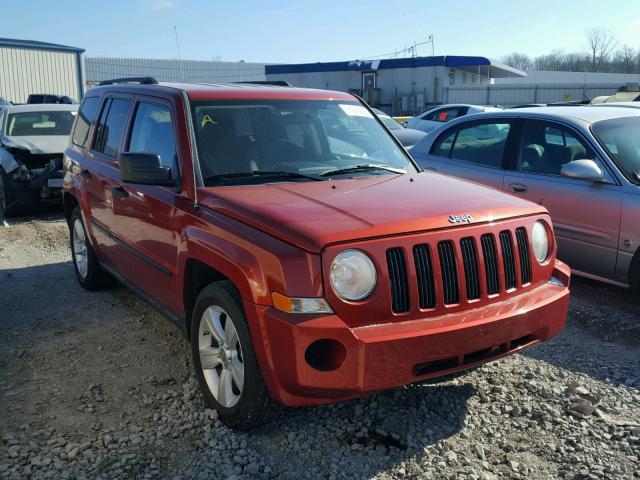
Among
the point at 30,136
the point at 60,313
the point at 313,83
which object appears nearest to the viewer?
the point at 60,313

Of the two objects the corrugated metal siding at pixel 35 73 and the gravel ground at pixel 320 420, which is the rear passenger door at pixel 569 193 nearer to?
the gravel ground at pixel 320 420

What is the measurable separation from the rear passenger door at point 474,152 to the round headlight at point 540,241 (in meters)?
2.72

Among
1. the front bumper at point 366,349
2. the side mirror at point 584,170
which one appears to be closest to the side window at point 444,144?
the side mirror at point 584,170

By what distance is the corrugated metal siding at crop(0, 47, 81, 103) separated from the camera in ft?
101

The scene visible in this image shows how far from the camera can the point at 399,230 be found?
3.06m

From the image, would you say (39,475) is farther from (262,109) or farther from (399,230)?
(262,109)

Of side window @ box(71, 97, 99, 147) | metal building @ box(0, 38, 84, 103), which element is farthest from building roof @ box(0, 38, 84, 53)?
side window @ box(71, 97, 99, 147)

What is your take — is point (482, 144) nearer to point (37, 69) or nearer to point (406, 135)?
point (406, 135)

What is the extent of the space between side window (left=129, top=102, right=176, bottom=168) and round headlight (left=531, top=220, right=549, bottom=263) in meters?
2.24

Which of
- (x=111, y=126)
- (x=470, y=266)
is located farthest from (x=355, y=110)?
(x=470, y=266)

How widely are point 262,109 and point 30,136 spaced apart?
746cm

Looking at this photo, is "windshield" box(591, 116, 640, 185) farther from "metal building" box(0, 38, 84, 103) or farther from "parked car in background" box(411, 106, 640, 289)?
"metal building" box(0, 38, 84, 103)

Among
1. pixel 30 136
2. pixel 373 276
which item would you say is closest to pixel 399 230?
pixel 373 276

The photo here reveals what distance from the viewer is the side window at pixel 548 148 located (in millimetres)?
5887
